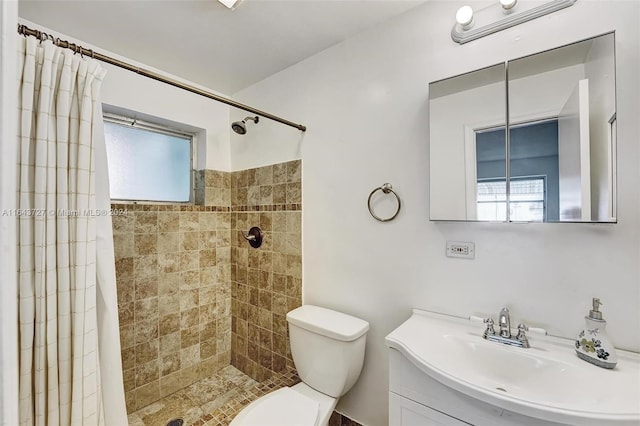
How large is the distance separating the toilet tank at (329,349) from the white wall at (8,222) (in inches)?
47.8

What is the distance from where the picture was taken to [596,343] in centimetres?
88

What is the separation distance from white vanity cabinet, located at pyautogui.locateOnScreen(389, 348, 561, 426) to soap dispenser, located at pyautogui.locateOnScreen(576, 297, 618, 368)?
0.30 meters

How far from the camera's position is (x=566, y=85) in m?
1.00

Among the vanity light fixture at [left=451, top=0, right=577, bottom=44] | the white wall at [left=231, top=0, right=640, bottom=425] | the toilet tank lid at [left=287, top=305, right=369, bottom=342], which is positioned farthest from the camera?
the toilet tank lid at [left=287, top=305, right=369, bottom=342]

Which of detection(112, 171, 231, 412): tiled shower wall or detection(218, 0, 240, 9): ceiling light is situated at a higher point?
detection(218, 0, 240, 9): ceiling light

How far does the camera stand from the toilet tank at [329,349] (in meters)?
1.36

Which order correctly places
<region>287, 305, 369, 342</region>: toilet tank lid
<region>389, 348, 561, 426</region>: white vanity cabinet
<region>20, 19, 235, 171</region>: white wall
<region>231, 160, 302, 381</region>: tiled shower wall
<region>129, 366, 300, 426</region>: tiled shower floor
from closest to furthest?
<region>389, 348, 561, 426</region>: white vanity cabinet
<region>287, 305, 369, 342</region>: toilet tank lid
<region>129, 366, 300, 426</region>: tiled shower floor
<region>20, 19, 235, 171</region>: white wall
<region>231, 160, 302, 381</region>: tiled shower wall

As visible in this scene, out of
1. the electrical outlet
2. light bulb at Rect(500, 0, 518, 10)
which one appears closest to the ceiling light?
light bulb at Rect(500, 0, 518, 10)

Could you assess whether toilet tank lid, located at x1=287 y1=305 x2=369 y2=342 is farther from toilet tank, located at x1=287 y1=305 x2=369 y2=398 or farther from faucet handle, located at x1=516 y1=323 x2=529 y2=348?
faucet handle, located at x1=516 y1=323 x2=529 y2=348

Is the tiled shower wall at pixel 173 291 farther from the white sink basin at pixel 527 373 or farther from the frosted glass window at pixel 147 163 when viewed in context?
the white sink basin at pixel 527 373

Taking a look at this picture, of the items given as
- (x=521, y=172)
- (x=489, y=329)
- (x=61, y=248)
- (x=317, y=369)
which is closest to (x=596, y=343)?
(x=489, y=329)

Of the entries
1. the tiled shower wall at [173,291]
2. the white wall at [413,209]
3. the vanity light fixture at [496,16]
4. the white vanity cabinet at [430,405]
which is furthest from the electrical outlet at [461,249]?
the tiled shower wall at [173,291]

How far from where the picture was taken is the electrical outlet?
3.93ft

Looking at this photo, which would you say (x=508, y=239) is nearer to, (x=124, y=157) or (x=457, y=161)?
(x=457, y=161)
